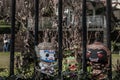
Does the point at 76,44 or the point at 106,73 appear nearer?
the point at 106,73

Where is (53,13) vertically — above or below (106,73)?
above

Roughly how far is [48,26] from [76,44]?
38.5 inches

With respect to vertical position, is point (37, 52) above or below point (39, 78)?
above

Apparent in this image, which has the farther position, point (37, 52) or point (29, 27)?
point (29, 27)

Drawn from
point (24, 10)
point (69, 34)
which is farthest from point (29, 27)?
point (69, 34)

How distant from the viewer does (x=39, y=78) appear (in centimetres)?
408

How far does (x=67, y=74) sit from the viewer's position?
13.2 feet

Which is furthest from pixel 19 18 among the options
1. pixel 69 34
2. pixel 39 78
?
pixel 39 78

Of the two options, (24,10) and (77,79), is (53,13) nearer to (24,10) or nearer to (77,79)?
(24,10)

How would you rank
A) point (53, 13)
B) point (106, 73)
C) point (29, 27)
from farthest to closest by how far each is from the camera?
point (53, 13), point (29, 27), point (106, 73)

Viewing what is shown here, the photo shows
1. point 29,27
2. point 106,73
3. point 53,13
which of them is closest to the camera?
point 106,73

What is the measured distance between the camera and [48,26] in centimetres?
984

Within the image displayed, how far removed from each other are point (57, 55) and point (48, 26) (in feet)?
19.2

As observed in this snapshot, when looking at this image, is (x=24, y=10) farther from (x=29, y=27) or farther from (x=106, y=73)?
(x=106, y=73)
